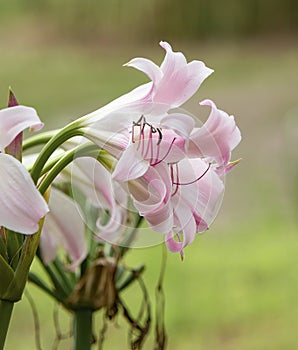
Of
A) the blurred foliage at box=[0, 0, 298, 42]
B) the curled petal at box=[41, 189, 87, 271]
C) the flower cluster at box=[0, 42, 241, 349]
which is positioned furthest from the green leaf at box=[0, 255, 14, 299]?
the blurred foliage at box=[0, 0, 298, 42]

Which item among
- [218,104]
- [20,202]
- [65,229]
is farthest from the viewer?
[218,104]

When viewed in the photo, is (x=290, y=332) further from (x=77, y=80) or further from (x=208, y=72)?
(x=77, y=80)

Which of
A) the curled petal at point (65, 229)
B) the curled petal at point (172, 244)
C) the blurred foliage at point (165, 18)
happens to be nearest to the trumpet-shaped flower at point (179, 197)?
the curled petal at point (172, 244)

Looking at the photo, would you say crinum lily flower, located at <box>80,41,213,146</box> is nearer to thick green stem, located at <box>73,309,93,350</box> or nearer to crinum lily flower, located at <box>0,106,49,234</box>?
crinum lily flower, located at <box>0,106,49,234</box>

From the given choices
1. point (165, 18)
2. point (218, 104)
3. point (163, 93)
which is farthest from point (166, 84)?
point (165, 18)

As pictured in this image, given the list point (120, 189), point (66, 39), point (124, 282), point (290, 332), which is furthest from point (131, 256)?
point (66, 39)

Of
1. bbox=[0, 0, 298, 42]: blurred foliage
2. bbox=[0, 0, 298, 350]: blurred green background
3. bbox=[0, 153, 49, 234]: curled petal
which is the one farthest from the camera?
bbox=[0, 0, 298, 42]: blurred foliage

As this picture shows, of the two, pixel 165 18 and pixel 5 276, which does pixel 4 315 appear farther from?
pixel 165 18
